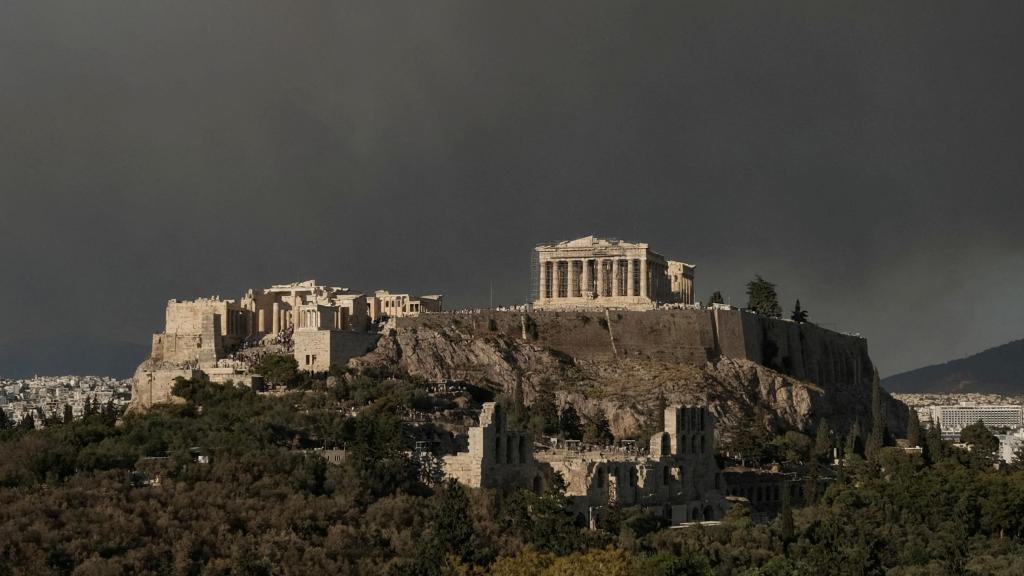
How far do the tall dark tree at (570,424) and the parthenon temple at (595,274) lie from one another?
17918 millimetres

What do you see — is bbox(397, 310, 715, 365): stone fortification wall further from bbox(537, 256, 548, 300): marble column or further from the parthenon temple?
bbox(537, 256, 548, 300): marble column

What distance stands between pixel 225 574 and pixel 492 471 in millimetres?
12452

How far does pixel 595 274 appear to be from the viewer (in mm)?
107375

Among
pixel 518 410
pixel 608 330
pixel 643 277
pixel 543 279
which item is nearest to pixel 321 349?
pixel 518 410

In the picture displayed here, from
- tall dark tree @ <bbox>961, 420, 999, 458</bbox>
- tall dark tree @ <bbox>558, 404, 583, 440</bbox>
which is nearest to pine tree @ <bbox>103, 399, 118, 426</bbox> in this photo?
tall dark tree @ <bbox>558, 404, 583, 440</bbox>

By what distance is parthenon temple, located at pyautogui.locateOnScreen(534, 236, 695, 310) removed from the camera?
106 meters

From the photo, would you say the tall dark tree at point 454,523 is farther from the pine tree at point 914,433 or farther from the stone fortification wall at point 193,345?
the pine tree at point 914,433

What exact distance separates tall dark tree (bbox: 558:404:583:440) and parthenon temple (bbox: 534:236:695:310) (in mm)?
17918

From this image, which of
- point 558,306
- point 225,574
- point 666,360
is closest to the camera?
point 225,574

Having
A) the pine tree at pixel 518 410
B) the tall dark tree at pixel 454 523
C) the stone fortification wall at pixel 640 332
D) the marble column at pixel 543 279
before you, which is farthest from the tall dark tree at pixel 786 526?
the marble column at pixel 543 279

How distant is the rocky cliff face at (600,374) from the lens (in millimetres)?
90750

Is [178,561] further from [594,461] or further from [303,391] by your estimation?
[303,391]

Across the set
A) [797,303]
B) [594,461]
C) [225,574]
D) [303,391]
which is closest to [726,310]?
[797,303]

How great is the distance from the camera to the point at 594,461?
216ft
